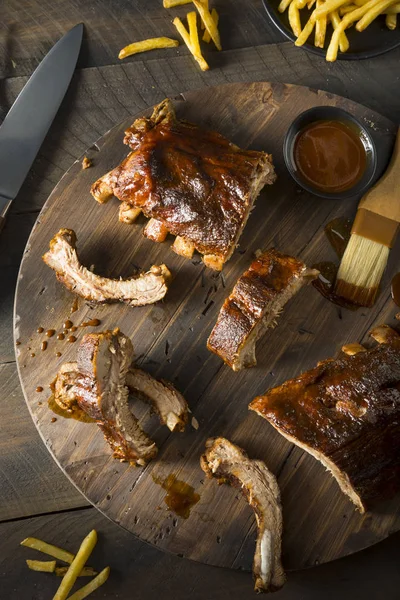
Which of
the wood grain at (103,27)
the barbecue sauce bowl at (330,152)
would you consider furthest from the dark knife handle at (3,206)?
the barbecue sauce bowl at (330,152)

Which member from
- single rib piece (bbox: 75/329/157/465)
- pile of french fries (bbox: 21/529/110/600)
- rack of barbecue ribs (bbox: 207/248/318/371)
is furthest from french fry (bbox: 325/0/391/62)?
pile of french fries (bbox: 21/529/110/600)

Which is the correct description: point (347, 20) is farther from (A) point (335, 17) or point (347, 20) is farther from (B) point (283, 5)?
(B) point (283, 5)

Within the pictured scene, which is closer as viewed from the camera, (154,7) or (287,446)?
(287,446)

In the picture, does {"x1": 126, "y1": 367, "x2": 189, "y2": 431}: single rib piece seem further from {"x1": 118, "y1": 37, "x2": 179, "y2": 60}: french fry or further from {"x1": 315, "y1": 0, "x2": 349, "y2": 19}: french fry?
{"x1": 315, "y1": 0, "x2": 349, "y2": 19}: french fry

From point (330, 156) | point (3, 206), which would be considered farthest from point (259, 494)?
point (3, 206)

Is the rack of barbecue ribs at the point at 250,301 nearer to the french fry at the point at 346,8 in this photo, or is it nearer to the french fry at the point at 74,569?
the french fry at the point at 74,569

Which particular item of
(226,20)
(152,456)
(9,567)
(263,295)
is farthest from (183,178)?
(9,567)

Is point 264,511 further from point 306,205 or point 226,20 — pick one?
point 226,20
